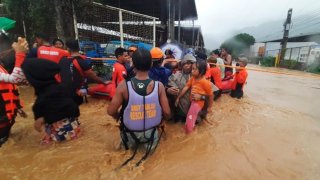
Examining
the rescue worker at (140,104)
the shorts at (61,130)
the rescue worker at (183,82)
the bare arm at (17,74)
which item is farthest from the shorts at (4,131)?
the rescue worker at (183,82)

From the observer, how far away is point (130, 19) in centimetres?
810

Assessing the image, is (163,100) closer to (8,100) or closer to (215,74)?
(8,100)

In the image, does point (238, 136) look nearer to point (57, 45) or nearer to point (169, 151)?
point (169, 151)

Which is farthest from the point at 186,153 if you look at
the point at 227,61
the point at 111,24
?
the point at 111,24

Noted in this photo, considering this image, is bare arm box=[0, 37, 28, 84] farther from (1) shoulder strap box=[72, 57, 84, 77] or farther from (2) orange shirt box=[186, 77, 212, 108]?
(2) orange shirt box=[186, 77, 212, 108]

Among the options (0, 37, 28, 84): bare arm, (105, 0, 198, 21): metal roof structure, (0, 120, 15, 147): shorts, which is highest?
(105, 0, 198, 21): metal roof structure

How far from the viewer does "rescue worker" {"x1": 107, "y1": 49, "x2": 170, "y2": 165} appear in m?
2.45

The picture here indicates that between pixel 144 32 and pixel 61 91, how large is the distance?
623 centimetres

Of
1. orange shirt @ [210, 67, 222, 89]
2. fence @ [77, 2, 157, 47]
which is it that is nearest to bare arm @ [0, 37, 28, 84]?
orange shirt @ [210, 67, 222, 89]

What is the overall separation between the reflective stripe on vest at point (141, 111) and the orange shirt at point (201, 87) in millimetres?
1035

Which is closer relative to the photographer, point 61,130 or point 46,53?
point 61,130

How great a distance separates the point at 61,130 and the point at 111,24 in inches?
221

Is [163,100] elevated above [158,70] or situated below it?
below

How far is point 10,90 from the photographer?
3.19 meters
